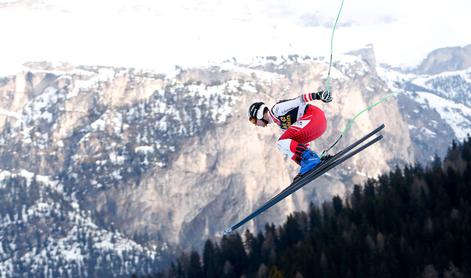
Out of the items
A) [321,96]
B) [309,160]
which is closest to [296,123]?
[309,160]

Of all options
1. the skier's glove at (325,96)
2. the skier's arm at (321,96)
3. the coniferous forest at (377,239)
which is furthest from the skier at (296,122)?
the coniferous forest at (377,239)

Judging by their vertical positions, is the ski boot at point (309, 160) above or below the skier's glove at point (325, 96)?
below

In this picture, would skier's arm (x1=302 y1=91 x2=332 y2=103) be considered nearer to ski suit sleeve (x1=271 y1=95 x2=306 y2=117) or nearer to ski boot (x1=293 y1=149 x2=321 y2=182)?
ski suit sleeve (x1=271 y1=95 x2=306 y2=117)

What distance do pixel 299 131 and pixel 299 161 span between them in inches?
43.9

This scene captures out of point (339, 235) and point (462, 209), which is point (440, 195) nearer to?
point (462, 209)

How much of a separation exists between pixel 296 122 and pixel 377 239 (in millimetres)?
76607

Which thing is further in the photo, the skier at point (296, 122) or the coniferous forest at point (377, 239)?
the coniferous forest at point (377, 239)

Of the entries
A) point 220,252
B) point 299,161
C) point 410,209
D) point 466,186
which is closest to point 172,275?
point 220,252

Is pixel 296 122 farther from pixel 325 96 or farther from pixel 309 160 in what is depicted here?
pixel 325 96

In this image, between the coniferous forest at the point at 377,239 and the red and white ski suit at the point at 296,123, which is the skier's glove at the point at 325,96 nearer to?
the red and white ski suit at the point at 296,123

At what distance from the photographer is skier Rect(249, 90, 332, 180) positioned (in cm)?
2347

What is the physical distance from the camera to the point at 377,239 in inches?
3797

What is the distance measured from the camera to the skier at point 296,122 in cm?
2347

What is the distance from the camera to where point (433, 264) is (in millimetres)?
84812
